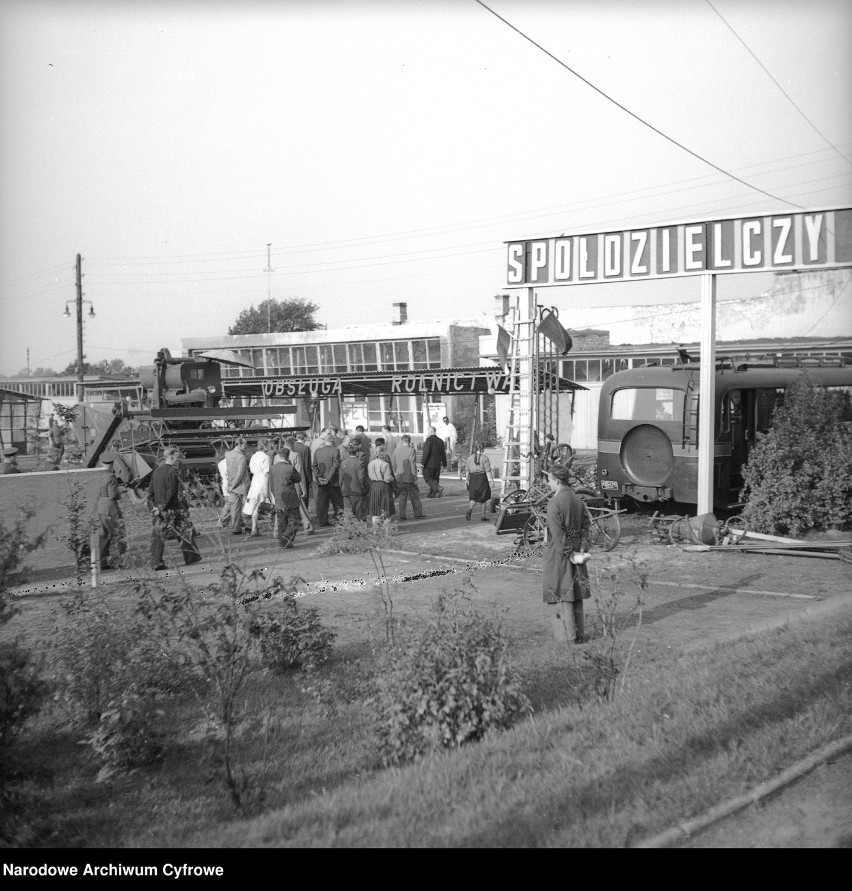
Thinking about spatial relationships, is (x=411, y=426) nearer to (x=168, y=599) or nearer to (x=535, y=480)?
(x=535, y=480)

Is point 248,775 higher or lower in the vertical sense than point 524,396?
→ lower

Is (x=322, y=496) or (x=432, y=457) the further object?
(x=432, y=457)

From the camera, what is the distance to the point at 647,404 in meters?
16.6

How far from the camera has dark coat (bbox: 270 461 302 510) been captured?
44.2ft

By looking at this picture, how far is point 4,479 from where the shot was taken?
10477 millimetres

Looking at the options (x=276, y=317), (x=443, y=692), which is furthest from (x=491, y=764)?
(x=276, y=317)

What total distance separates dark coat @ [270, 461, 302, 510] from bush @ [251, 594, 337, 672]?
5672 millimetres

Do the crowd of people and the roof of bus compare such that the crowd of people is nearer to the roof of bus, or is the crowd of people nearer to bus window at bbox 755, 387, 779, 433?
the roof of bus

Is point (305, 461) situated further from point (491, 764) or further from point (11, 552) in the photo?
point (491, 764)

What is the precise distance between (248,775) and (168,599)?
1.42m

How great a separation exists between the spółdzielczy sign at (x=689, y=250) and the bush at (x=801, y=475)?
2.43m

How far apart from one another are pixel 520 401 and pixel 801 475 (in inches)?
196
